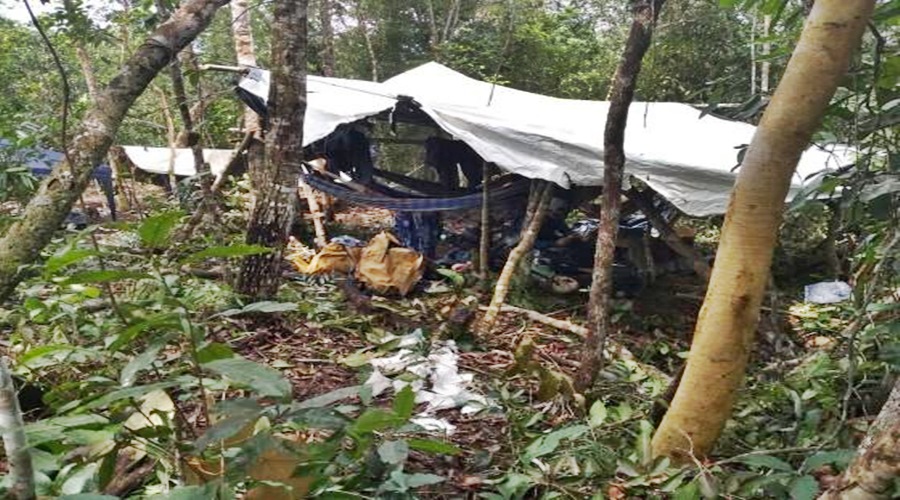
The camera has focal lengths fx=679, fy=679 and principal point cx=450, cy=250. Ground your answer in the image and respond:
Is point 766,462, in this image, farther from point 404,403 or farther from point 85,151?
point 85,151

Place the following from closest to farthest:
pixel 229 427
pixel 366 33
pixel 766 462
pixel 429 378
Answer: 1. pixel 229 427
2. pixel 766 462
3. pixel 429 378
4. pixel 366 33

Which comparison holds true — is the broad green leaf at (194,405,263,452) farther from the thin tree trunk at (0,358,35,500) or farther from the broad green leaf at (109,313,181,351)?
the thin tree trunk at (0,358,35,500)

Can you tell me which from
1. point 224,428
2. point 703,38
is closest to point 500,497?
point 224,428

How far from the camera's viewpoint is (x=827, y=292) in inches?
180

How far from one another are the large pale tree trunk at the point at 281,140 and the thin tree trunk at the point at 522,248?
1.15 m

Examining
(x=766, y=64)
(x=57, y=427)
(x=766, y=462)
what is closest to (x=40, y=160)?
(x=57, y=427)

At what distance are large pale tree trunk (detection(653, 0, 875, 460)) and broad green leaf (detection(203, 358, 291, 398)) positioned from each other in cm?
109

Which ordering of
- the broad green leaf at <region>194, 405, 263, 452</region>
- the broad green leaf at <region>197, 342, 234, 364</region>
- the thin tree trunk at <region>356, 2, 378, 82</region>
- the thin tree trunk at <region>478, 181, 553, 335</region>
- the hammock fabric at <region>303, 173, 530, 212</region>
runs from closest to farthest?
the broad green leaf at <region>194, 405, 263, 452</region>, the broad green leaf at <region>197, 342, 234, 364</region>, the thin tree trunk at <region>478, 181, 553, 335</region>, the hammock fabric at <region>303, 173, 530, 212</region>, the thin tree trunk at <region>356, 2, 378, 82</region>

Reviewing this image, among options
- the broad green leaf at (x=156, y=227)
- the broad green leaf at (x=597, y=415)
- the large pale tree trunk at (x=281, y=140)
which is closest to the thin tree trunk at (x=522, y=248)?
Answer: the large pale tree trunk at (x=281, y=140)

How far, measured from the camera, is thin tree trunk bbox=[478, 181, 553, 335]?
3.64m

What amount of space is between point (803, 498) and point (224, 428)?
1049mm

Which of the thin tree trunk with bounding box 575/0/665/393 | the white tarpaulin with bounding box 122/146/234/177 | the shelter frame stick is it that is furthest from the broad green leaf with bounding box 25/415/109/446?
the white tarpaulin with bounding box 122/146/234/177

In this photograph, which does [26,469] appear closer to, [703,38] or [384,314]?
[384,314]

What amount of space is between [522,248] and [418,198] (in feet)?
4.81
